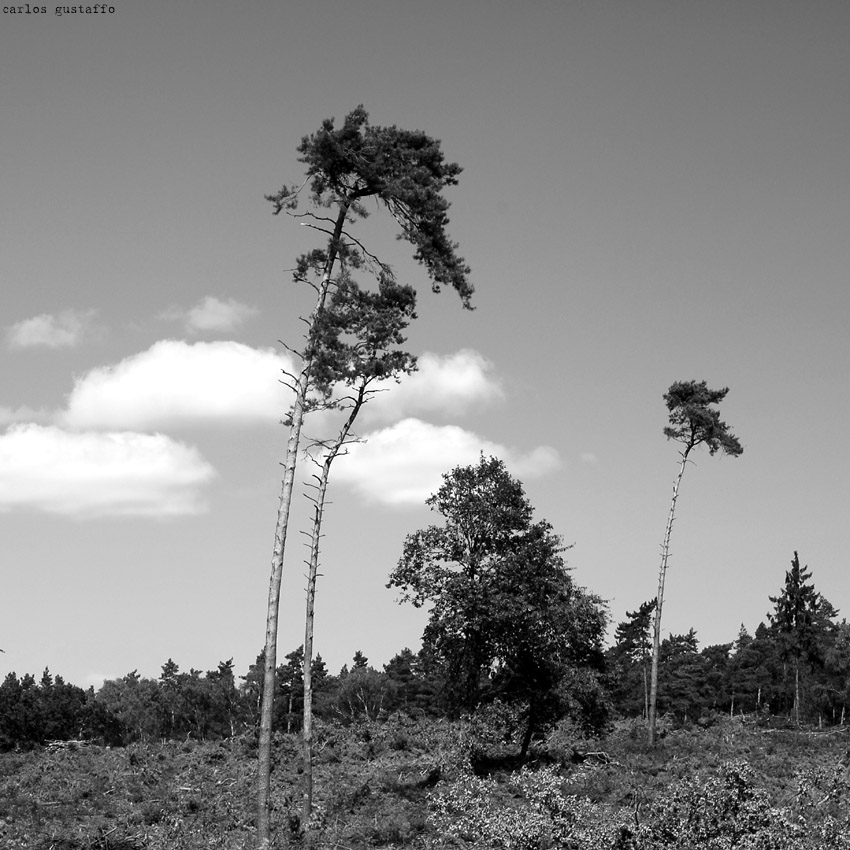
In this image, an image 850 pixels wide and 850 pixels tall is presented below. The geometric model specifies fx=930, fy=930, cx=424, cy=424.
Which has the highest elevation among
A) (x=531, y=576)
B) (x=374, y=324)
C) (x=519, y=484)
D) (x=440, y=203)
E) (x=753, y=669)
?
(x=440, y=203)

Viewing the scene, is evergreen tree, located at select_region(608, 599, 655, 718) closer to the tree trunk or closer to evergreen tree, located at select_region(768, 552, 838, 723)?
evergreen tree, located at select_region(768, 552, 838, 723)

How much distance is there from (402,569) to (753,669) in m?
83.8

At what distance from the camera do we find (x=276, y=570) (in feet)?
74.2

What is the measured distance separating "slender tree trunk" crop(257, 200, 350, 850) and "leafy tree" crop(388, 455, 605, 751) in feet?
33.3

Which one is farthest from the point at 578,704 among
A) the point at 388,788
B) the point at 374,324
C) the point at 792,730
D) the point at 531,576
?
the point at 792,730

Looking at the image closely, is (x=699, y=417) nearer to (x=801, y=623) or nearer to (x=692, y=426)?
(x=692, y=426)

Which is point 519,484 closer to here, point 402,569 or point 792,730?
point 402,569

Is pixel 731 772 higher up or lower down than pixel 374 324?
lower down

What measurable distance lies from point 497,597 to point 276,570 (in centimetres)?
1080

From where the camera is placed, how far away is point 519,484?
109 feet

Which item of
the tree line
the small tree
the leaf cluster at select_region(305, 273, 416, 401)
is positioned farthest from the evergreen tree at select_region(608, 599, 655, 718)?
the leaf cluster at select_region(305, 273, 416, 401)

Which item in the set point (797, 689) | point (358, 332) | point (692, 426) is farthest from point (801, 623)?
point (358, 332)

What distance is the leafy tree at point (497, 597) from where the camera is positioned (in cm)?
3170

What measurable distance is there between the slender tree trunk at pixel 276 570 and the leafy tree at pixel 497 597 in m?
10.1
